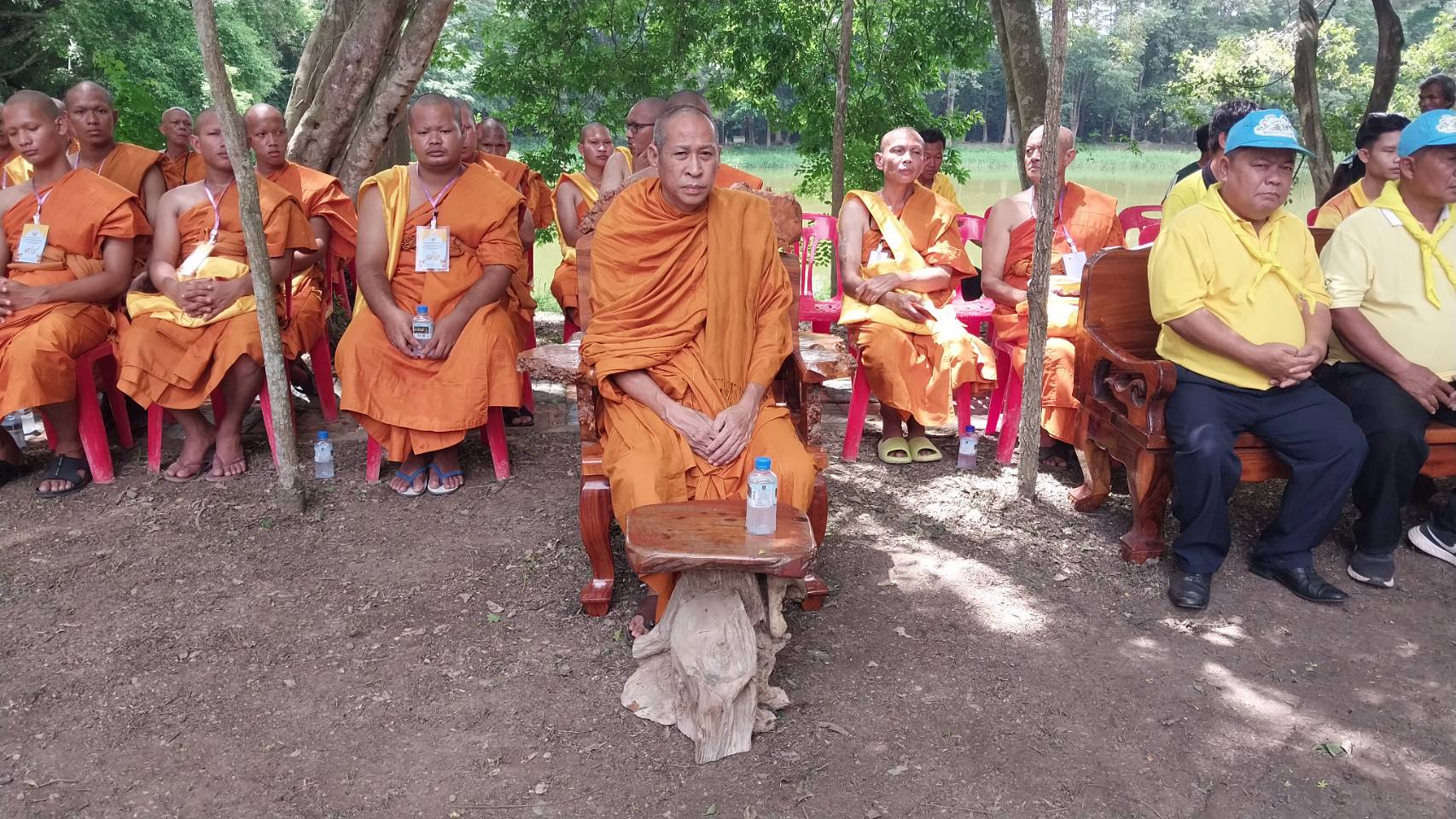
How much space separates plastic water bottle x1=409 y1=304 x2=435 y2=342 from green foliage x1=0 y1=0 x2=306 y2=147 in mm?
4885

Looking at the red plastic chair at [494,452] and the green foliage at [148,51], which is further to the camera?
the green foliage at [148,51]

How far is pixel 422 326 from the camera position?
448 cm

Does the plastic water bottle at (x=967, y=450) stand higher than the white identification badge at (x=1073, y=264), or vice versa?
the white identification badge at (x=1073, y=264)

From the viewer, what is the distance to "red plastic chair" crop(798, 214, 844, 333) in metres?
5.54

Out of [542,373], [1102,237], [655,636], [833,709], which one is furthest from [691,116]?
[1102,237]

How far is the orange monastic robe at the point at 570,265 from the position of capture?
6.02m

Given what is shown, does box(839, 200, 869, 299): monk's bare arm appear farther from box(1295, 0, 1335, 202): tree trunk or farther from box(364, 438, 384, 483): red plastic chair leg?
box(1295, 0, 1335, 202): tree trunk

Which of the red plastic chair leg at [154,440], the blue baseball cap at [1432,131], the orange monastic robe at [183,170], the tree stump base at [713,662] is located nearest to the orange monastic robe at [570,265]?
the orange monastic robe at [183,170]

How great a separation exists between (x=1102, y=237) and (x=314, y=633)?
4199 millimetres

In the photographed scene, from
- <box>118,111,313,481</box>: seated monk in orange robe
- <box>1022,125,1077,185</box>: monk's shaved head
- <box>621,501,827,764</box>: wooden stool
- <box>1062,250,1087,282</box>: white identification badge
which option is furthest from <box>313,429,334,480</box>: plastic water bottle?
<box>1062,250,1087,282</box>: white identification badge

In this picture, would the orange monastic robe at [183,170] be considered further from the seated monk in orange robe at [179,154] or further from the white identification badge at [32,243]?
the white identification badge at [32,243]

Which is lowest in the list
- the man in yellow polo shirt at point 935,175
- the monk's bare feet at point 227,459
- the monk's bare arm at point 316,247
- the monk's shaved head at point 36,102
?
the monk's bare feet at point 227,459

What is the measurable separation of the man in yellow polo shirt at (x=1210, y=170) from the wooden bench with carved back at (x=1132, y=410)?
0.48 meters

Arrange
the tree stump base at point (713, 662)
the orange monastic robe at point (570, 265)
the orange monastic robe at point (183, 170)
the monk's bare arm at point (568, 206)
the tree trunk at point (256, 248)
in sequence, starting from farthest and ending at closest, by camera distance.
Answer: the monk's bare arm at point (568, 206), the orange monastic robe at point (570, 265), the orange monastic robe at point (183, 170), the tree trunk at point (256, 248), the tree stump base at point (713, 662)
